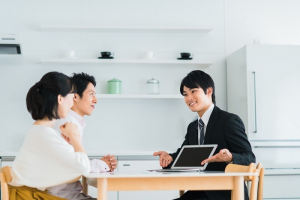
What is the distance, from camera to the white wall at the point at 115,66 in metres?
4.88

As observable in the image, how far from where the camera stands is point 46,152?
1949 millimetres

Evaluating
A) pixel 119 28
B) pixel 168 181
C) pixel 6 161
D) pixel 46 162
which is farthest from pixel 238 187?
pixel 119 28

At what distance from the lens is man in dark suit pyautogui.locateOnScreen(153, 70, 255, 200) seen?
2422 mm

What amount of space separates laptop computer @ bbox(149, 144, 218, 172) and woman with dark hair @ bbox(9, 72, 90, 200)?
0.61 metres

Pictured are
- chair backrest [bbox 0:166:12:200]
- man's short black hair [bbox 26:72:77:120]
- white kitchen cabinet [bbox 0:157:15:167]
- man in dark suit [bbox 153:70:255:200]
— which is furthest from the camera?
white kitchen cabinet [bbox 0:157:15:167]

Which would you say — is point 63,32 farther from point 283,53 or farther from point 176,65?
point 283,53

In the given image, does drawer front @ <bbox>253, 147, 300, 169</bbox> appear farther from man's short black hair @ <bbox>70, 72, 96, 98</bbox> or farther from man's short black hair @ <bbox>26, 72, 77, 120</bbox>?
man's short black hair @ <bbox>26, 72, 77, 120</bbox>

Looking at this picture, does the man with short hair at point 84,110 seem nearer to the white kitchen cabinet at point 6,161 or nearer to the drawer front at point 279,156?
the white kitchen cabinet at point 6,161

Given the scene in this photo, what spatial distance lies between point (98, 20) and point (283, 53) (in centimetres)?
199

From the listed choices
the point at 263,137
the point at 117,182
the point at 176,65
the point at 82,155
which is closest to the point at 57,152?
the point at 82,155

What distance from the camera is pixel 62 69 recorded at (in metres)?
4.95

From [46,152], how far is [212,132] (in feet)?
3.49

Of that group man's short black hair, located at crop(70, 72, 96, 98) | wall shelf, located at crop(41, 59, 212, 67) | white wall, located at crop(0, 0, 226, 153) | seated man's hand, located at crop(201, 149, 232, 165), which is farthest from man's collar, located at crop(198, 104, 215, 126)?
white wall, located at crop(0, 0, 226, 153)

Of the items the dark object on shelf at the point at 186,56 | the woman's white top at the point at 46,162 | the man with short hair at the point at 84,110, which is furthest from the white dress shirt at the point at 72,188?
the dark object on shelf at the point at 186,56
